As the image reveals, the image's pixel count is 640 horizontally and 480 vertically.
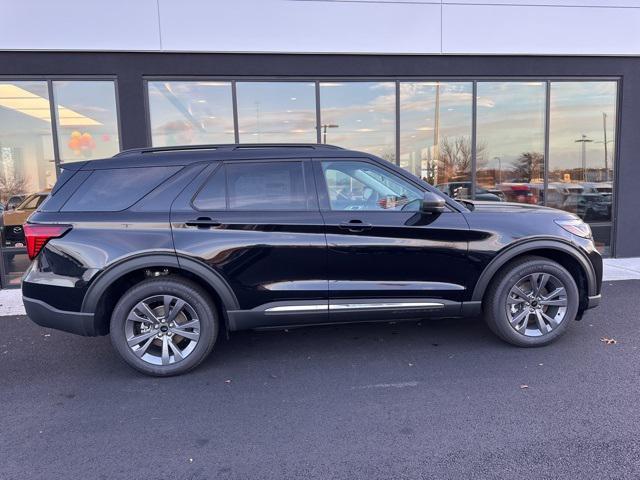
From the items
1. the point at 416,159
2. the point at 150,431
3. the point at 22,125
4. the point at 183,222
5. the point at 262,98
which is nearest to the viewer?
the point at 150,431

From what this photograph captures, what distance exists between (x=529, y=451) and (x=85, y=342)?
4.08 m

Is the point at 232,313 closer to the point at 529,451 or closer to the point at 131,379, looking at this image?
the point at 131,379

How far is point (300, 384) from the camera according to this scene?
3600 mm

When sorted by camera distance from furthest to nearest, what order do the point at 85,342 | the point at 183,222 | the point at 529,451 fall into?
the point at 85,342
the point at 183,222
the point at 529,451

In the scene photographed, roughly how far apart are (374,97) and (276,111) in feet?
5.76

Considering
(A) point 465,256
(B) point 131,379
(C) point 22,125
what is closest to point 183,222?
(B) point 131,379

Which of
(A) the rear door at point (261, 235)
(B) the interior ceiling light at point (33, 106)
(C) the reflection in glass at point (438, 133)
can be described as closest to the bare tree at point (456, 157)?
(C) the reflection in glass at point (438, 133)

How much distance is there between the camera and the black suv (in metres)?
3.61

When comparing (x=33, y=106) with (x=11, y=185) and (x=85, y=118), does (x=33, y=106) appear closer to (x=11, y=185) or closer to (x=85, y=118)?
(x=85, y=118)

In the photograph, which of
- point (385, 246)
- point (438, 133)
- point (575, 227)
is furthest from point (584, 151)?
point (385, 246)

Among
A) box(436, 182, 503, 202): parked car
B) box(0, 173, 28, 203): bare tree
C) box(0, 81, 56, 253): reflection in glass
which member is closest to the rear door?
box(0, 81, 56, 253): reflection in glass

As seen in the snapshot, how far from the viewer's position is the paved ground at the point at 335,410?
259 centimetres

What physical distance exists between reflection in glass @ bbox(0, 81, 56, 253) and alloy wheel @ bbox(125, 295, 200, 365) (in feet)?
15.6

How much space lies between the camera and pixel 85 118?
7.27 metres
